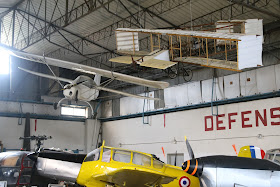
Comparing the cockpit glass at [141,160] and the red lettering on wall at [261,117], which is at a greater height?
the red lettering on wall at [261,117]

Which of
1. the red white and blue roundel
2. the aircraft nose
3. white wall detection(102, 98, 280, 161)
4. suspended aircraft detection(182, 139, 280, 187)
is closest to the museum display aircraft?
the red white and blue roundel

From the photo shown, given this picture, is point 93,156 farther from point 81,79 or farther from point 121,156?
point 81,79

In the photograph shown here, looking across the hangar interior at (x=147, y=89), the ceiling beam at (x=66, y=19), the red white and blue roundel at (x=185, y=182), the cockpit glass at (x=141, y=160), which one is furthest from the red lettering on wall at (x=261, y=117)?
the ceiling beam at (x=66, y=19)

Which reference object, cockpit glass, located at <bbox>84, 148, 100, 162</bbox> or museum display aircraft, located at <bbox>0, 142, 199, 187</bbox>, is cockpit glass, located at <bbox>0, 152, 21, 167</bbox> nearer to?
museum display aircraft, located at <bbox>0, 142, 199, 187</bbox>

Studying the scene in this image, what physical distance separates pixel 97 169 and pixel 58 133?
1357 cm

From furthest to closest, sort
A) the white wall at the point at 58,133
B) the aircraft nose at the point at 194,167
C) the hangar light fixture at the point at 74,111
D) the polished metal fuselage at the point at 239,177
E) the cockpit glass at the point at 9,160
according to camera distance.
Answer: the hangar light fixture at the point at 74,111, the white wall at the point at 58,133, the cockpit glass at the point at 9,160, the aircraft nose at the point at 194,167, the polished metal fuselage at the point at 239,177

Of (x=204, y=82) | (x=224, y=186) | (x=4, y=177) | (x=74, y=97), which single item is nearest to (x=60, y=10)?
(x=74, y=97)

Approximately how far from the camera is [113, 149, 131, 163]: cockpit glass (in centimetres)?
823

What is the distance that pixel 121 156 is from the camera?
828 cm

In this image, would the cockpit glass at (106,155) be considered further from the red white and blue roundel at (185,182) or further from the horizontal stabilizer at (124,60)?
the horizontal stabilizer at (124,60)

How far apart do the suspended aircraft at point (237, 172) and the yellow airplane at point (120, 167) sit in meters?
1.14

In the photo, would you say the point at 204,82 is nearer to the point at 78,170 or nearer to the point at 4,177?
the point at 78,170

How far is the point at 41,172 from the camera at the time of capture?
9.02 meters

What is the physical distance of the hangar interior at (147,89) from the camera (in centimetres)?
1452
